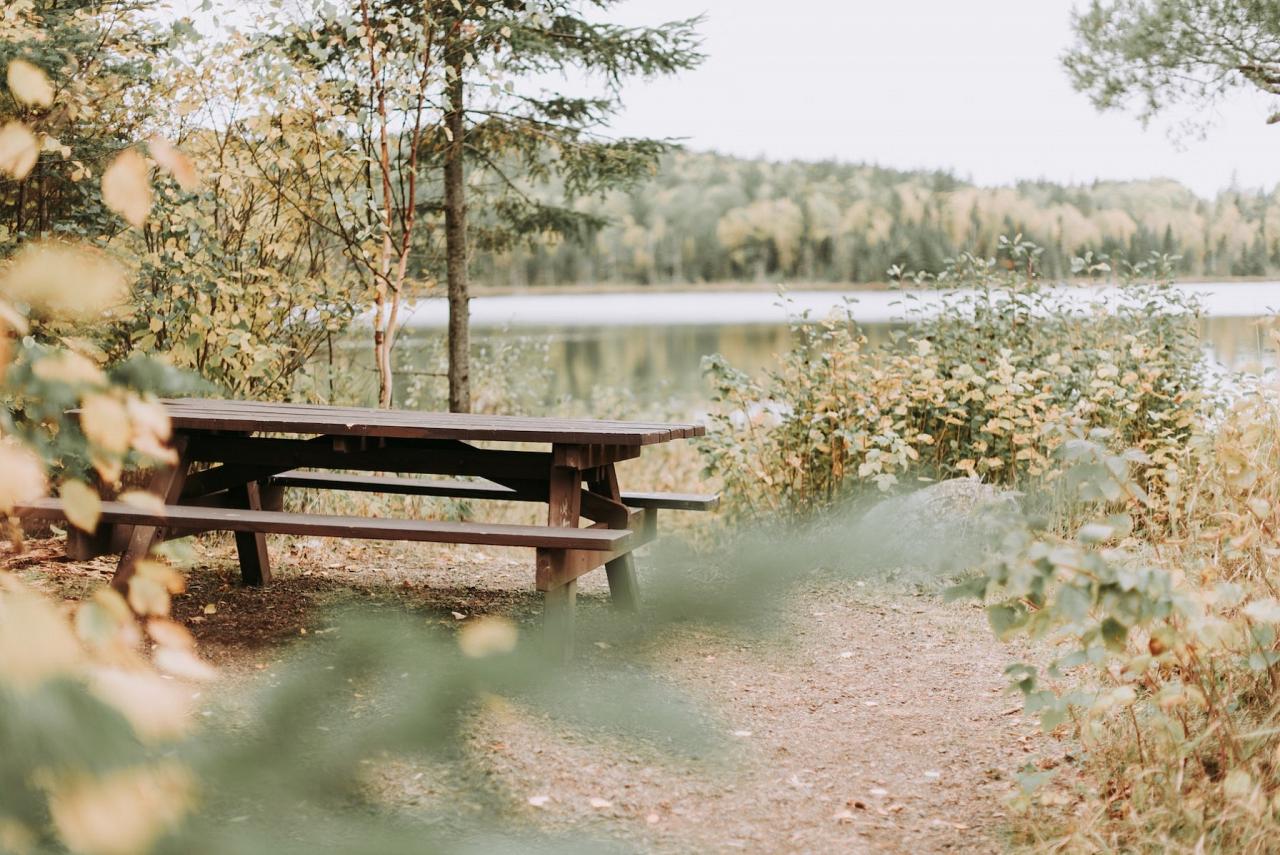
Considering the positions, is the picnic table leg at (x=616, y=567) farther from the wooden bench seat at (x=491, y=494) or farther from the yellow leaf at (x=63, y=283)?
the yellow leaf at (x=63, y=283)

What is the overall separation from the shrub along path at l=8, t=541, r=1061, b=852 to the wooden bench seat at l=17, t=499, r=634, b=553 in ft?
1.46

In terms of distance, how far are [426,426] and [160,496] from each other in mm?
1088

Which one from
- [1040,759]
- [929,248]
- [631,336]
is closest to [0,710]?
[1040,759]

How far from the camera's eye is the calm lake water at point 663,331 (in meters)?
6.43

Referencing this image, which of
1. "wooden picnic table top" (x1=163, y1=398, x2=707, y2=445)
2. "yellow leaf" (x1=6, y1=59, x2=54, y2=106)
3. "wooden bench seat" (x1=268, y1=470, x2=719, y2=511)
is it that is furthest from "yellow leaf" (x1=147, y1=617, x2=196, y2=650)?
"wooden bench seat" (x1=268, y1=470, x2=719, y2=511)

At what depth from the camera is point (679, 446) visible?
10.0 m

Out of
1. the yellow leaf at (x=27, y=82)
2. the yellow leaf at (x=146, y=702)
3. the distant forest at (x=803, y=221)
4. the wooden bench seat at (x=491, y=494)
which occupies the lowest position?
the wooden bench seat at (x=491, y=494)

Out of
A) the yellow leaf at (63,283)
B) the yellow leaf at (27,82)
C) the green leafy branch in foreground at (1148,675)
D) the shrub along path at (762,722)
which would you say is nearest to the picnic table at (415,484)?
the shrub along path at (762,722)

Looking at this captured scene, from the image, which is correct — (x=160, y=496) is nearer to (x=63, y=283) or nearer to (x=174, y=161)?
(x=174, y=161)

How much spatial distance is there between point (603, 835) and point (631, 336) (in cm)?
2446

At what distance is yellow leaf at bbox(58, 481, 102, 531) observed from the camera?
96 cm

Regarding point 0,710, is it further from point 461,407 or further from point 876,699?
point 461,407

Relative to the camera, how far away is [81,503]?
100 centimetres

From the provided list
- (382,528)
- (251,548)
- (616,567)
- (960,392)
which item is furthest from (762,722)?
(960,392)
